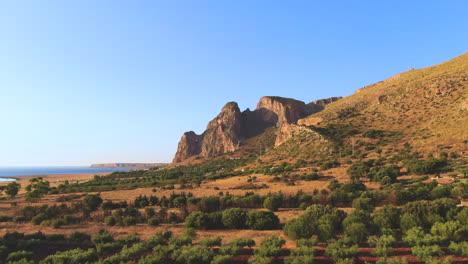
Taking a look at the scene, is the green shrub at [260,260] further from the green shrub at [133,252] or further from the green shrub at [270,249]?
the green shrub at [133,252]

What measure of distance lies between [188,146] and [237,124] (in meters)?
36.6

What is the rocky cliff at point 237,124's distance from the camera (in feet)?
438

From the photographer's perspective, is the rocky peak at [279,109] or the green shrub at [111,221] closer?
the green shrub at [111,221]

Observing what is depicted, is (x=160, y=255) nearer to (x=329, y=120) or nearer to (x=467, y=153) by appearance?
(x=467, y=153)

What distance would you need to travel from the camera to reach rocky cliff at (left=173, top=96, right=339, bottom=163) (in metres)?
133

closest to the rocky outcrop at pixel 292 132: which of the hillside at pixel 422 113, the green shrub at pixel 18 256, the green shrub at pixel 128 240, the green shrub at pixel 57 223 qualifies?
the hillside at pixel 422 113

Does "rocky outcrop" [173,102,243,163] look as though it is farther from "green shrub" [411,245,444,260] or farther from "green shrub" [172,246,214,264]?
"green shrub" [411,245,444,260]

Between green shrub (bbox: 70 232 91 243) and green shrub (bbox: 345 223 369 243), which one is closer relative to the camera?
green shrub (bbox: 345 223 369 243)

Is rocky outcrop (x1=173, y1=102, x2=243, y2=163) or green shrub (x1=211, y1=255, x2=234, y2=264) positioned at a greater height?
rocky outcrop (x1=173, y1=102, x2=243, y2=163)

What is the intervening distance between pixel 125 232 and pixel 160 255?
743 centimetres

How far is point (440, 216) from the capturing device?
1377cm

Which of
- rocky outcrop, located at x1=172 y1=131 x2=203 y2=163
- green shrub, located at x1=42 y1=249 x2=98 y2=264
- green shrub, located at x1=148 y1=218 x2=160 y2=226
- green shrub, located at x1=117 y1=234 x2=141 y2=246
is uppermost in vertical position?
rocky outcrop, located at x1=172 y1=131 x2=203 y2=163

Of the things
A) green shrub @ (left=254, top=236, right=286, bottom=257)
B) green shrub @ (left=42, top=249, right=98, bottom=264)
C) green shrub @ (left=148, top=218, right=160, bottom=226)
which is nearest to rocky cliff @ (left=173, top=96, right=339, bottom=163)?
green shrub @ (left=148, top=218, right=160, bottom=226)

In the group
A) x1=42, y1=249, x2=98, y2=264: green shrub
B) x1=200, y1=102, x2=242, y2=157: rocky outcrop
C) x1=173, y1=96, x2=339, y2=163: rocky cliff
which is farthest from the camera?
x1=200, y1=102, x2=242, y2=157: rocky outcrop
